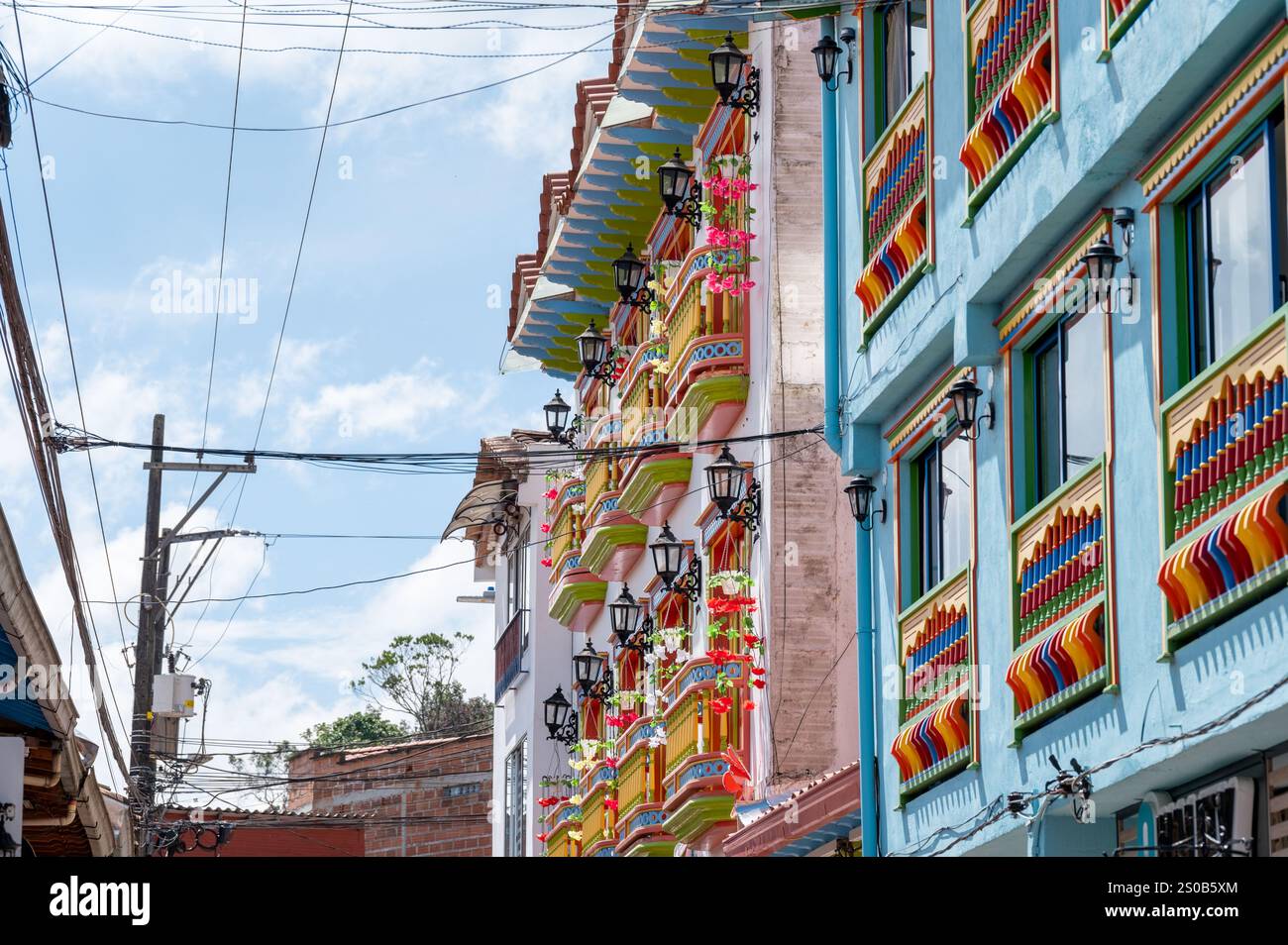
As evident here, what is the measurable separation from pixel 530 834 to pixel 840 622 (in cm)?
1426

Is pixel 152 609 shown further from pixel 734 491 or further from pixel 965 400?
pixel 965 400

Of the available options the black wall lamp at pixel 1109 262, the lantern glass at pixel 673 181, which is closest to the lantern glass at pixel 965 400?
the black wall lamp at pixel 1109 262

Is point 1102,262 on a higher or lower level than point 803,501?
lower

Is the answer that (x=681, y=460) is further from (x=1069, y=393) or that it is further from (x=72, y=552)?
(x=1069, y=393)

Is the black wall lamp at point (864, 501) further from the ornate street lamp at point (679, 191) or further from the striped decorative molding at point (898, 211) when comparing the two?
the ornate street lamp at point (679, 191)

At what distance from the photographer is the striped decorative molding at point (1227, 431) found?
9.50m

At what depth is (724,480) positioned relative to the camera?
2016 cm

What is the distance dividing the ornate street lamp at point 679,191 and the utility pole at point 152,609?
723 cm

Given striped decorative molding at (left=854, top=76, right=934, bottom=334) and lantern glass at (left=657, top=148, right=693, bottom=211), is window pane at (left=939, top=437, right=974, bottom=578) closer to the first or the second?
striped decorative molding at (left=854, top=76, right=934, bottom=334)

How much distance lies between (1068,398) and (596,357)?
15854mm

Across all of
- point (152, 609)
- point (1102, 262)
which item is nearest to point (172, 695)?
point (152, 609)

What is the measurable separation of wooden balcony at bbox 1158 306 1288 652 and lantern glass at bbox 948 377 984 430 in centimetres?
290
